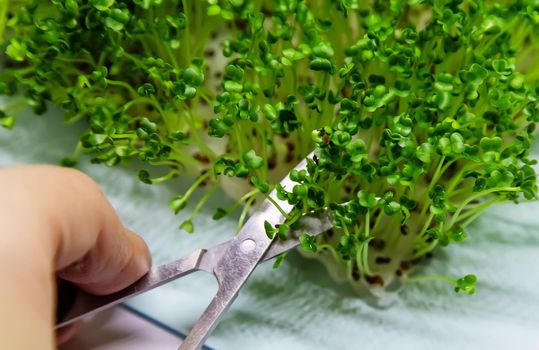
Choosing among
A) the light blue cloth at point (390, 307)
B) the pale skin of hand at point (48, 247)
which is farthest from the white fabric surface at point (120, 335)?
the pale skin of hand at point (48, 247)

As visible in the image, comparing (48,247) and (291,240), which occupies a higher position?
(291,240)

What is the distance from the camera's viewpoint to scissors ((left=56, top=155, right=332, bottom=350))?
36.3 inches

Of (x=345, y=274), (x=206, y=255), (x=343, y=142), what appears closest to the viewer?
(x=343, y=142)

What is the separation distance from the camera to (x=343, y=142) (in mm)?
843

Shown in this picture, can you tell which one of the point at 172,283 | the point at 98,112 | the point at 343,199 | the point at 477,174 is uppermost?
the point at 477,174

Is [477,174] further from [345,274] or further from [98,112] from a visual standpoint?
[98,112]

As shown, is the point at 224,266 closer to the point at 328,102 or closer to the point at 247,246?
the point at 247,246

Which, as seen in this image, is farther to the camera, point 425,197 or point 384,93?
point 425,197

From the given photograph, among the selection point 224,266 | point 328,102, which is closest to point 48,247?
point 224,266

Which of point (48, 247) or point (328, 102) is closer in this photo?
point (48, 247)

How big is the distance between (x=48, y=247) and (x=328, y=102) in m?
0.47

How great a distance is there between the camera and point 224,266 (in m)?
0.94

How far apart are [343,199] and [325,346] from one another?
222mm

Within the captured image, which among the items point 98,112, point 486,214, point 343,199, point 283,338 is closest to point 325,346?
point 283,338
